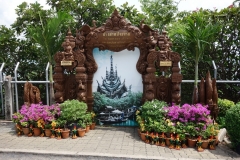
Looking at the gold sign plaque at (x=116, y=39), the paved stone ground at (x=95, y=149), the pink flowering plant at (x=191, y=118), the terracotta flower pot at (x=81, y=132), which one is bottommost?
the paved stone ground at (x=95, y=149)

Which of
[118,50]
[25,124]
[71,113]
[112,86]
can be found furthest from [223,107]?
[25,124]

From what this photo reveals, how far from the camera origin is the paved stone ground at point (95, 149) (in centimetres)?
469

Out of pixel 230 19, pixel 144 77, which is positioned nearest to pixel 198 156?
pixel 144 77

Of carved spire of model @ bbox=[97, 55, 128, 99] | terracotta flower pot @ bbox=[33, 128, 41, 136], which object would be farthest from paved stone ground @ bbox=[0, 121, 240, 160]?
carved spire of model @ bbox=[97, 55, 128, 99]

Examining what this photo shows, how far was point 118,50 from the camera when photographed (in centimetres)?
A: 691

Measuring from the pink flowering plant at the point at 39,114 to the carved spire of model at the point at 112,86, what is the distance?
1.64 meters

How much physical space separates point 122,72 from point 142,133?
2.19 meters

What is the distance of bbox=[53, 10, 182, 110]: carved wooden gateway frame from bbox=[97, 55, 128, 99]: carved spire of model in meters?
0.46

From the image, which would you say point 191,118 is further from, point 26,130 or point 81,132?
point 26,130

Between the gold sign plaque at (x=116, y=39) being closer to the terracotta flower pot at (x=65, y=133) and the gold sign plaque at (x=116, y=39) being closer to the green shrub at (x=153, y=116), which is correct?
the green shrub at (x=153, y=116)

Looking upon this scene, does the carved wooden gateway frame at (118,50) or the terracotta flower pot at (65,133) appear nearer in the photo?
the terracotta flower pot at (65,133)

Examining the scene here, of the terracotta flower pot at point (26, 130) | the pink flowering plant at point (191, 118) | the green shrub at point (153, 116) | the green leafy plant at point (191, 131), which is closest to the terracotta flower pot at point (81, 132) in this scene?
the terracotta flower pot at point (26, 130)

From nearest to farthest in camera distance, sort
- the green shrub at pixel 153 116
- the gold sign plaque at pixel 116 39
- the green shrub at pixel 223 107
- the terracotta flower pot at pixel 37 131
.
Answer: the green shrub at pixel 153 116, the terracotta flower pot at pixel 37 131, the gold sign plaque at pixel 116 39, the green shrub at pixel 223 107

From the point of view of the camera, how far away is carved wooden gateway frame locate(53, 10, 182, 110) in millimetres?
6629
